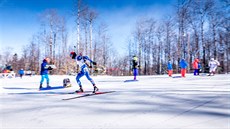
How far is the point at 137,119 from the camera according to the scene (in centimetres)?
447

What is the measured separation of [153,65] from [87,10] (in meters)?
25.1

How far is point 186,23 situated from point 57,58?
2805 cm

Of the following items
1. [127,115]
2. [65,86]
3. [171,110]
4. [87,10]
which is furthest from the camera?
[87,10]

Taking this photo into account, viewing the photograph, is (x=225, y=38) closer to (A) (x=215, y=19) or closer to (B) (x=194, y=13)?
(A) (x=215, y=19)

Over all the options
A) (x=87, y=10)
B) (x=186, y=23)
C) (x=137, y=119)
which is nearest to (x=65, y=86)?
(x=137, y=119)

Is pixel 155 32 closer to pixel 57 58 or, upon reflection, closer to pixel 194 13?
pixel 194 13

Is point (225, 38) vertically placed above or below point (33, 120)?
above

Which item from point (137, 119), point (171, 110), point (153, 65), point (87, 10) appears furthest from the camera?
point (153, 65)

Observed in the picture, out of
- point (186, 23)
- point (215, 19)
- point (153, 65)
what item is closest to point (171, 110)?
point (186, 23)

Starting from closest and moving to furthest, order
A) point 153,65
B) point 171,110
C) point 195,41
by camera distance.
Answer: point 171,110, point 195,41, point 153,65

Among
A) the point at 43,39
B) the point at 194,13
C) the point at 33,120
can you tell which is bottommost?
the point at 33,120

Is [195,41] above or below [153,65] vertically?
above

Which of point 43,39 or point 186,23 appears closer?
point 186,23

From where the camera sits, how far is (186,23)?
121 feet
